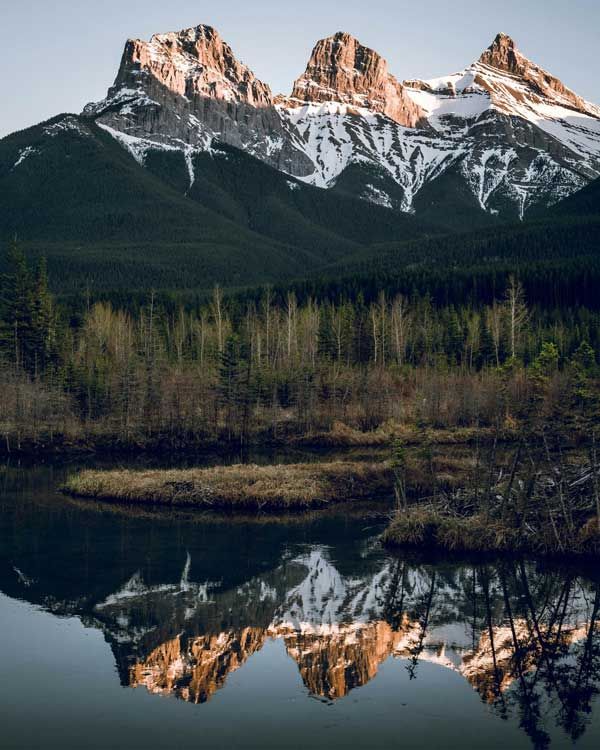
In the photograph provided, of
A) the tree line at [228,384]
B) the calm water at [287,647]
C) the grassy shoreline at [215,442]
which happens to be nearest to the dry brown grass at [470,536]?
the calm water at [287,647]

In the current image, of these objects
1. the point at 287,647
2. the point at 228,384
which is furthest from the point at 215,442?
the point at 287,647

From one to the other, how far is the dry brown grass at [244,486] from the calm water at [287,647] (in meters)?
6.44

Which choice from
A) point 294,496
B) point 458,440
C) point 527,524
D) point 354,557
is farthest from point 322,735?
point 458,440

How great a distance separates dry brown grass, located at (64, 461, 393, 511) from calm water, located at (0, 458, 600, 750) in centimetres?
644

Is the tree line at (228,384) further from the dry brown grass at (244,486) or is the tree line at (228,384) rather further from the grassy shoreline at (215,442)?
the dry brown grass at (244,486)

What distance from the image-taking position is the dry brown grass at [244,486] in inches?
1708

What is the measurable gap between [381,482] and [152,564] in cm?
1811

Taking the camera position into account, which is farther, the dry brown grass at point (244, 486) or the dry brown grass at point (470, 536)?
the dry brown grass at point (244, 486)

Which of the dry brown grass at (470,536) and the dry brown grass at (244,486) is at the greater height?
the dry brown grass at (470,536)

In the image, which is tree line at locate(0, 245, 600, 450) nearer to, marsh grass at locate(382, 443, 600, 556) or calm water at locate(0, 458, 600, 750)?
marsh grass at locate(382, 443, 600, 556)

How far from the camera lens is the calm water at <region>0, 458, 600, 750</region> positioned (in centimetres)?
1917

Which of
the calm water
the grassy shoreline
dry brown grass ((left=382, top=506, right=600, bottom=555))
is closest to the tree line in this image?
the grassy shoreline

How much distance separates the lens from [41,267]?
96.2 m

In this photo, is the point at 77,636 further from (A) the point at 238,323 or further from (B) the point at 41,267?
(A) the point at 238,323
